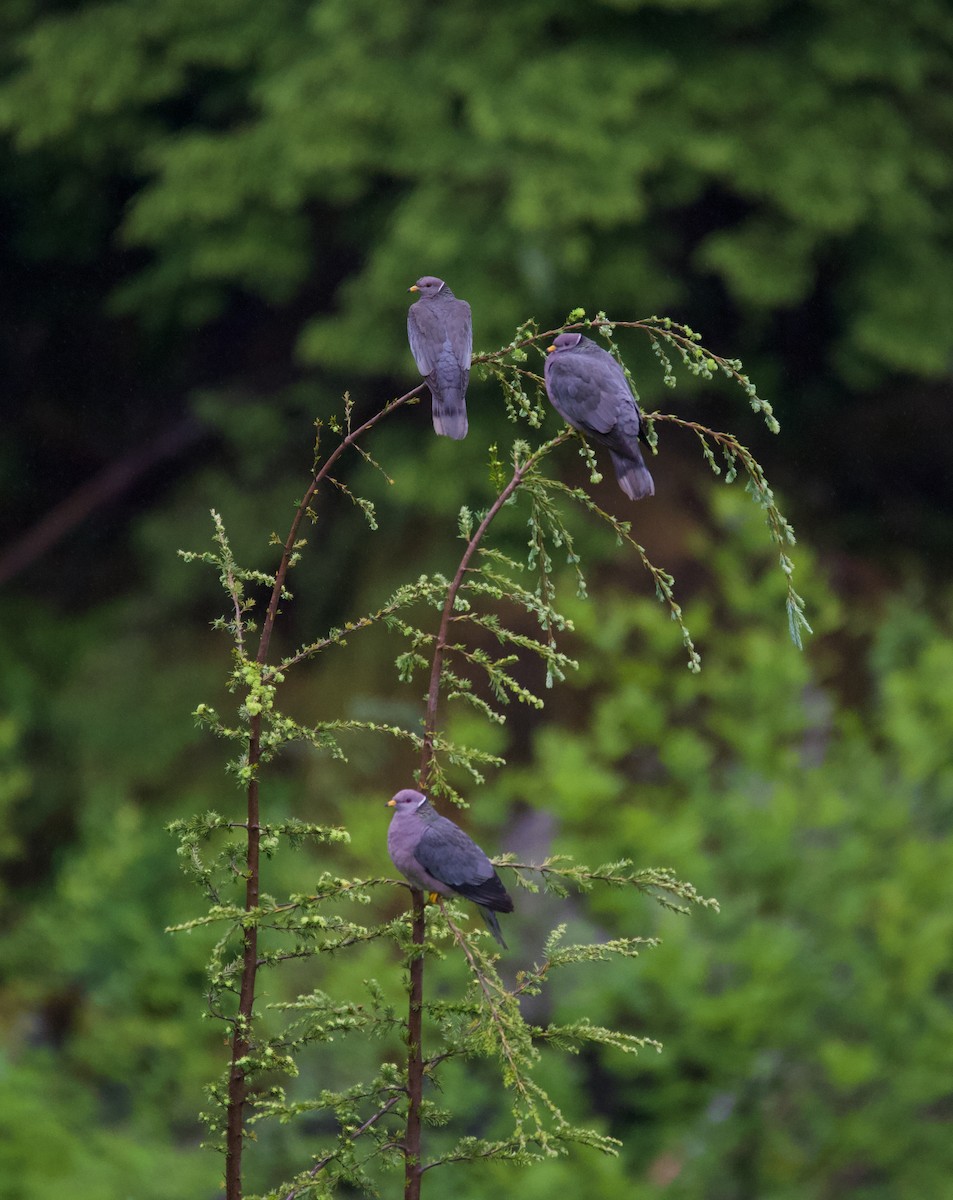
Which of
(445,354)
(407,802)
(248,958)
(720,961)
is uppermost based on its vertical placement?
(720,961)

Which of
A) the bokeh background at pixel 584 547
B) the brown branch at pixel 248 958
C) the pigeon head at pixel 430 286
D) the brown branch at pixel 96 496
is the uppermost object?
the brown branch at pixel 96 496

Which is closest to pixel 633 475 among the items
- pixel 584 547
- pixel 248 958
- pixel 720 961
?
pixel 248 958

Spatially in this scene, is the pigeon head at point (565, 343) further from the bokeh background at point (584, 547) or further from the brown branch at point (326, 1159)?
the bokeh background at point (584, 547)

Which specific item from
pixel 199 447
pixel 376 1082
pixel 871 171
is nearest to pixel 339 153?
pixel 871 171

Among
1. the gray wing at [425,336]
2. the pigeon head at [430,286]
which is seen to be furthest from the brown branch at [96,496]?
the gray wing at [425,336]

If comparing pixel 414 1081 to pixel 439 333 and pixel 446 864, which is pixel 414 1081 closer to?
pixel 446 864

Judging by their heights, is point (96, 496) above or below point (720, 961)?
above

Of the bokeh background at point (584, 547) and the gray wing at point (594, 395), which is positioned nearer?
the gray wing at point (594, 395)

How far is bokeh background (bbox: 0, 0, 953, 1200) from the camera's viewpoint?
5633mm

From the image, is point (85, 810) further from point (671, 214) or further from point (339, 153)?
point (671, 214)

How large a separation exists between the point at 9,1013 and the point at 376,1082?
6.79 meters

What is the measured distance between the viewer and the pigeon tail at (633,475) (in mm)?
2398

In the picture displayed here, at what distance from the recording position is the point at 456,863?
2.21m

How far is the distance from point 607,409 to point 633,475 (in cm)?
12
